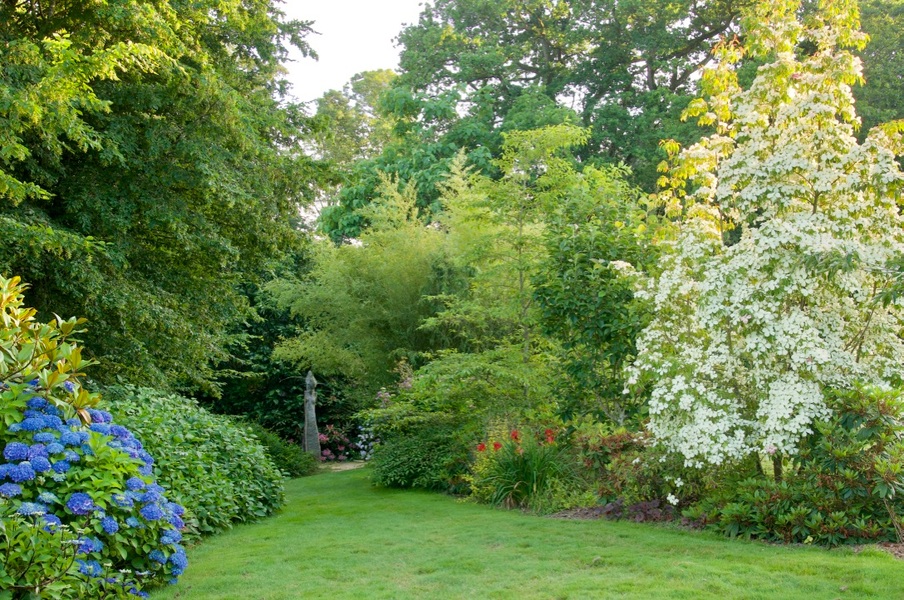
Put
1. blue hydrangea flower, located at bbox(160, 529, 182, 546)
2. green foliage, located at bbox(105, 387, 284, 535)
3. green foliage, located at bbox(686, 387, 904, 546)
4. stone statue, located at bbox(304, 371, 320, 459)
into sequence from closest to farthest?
blue hydrangea flower, located at bbox(160, 529, 182, 546) < green foliage, located at bbox(686, 387, 904, 546) < green foliage, located at bbox(105, 387, 284, 535) < stone statue, located at bbox(304, 371, 320, 459)

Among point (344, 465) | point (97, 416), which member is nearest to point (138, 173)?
point (97, 416)

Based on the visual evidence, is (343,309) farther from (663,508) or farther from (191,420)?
(663,508)

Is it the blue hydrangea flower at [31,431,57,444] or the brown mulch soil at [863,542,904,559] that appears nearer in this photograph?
the blue hydrangea flower at [31,431,57,444]

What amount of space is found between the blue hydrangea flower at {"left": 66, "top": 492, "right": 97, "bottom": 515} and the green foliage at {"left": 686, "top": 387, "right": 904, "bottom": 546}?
4.74m

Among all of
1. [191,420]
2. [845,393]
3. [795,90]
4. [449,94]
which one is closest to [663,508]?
[845,393]

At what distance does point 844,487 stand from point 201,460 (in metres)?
5.84

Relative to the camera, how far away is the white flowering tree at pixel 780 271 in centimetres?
645

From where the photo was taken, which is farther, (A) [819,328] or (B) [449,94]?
(B) [449,94]

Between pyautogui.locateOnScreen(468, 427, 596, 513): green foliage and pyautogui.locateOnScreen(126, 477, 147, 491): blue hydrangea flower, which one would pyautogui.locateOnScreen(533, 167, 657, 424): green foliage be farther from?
pyautogui.locateOnScreen(126, 477, 147, 491): blue hydrangea flower

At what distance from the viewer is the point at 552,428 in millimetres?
9781

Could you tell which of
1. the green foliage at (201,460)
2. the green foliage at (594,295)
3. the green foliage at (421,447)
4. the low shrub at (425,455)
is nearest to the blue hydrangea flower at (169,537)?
the green foliage at (201,460)

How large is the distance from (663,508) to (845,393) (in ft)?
6.80

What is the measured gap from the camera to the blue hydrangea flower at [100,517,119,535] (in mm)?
4816

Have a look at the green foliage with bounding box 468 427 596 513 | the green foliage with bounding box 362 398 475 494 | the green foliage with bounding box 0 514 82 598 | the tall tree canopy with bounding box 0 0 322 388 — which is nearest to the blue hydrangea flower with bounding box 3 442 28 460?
the green foliage with bounding box 0 514 82 598
